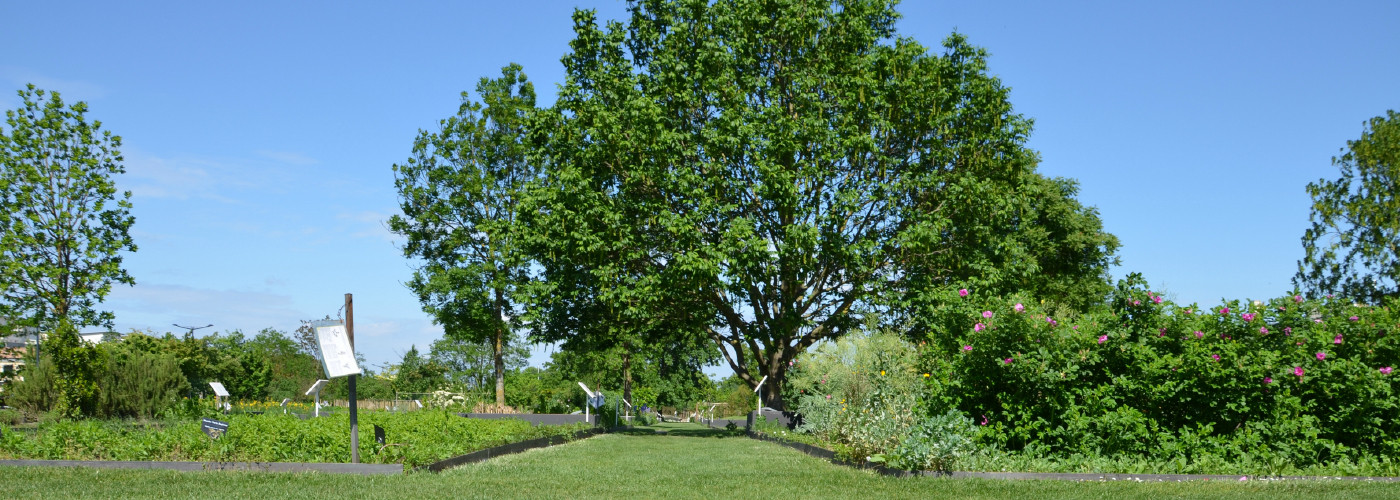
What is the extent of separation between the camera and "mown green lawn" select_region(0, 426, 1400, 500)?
26.6 feet

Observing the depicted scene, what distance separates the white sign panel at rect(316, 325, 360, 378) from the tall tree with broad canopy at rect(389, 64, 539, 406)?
21182 mm

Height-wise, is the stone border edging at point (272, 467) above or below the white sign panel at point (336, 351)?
below

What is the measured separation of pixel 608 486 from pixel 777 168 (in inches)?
438

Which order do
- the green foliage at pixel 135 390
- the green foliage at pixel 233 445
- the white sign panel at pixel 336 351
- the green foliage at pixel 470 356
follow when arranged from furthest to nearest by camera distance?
the green foliage at pixel 470 356
the green foliage at pixel 135 390
the green foliage at pixel 233 445
the white sign panel at pixel 336 351

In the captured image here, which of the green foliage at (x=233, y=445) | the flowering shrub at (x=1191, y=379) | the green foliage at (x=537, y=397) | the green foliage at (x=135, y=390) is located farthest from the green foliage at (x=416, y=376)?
the flowering shrub at (x=1191, y=379)

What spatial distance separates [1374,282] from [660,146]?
3028 centimetres

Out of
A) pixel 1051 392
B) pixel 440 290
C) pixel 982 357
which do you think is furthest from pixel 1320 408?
pixel 440 290

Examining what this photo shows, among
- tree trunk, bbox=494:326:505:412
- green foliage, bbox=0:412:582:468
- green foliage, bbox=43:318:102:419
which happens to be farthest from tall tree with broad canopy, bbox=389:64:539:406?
green foliage, bbox=0:412:582:468

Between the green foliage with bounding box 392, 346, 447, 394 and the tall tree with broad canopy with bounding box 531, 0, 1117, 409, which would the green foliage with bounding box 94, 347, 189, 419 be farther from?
the green foliage with bounding box 392, 346, 447, 394

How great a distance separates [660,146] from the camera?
20.2 m

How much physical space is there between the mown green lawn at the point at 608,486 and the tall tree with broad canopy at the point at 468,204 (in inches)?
837

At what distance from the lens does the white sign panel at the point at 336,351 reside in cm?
990

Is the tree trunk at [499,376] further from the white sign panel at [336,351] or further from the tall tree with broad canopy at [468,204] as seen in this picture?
the white sign panel at [336,351]

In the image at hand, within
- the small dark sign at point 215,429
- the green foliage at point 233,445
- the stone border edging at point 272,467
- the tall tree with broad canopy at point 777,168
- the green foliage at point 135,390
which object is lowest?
the stone border edging at point 272,467
